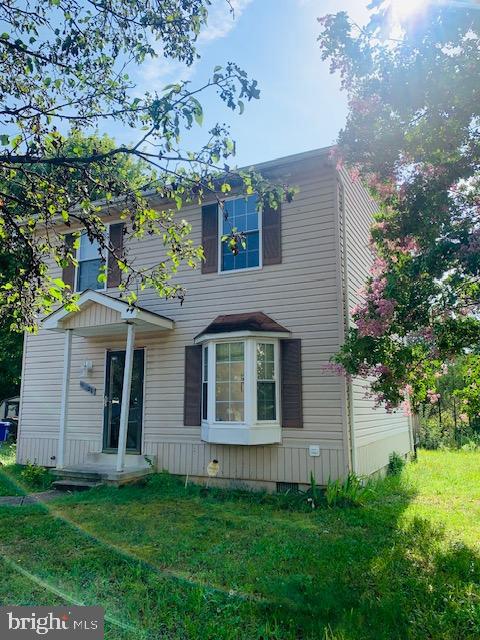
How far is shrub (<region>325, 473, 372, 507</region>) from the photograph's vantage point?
22.9ft

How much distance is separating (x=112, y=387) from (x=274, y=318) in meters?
3.78

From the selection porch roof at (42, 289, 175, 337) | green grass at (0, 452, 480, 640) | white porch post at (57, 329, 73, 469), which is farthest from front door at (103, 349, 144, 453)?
green grass at (0, 452, 480, 640)

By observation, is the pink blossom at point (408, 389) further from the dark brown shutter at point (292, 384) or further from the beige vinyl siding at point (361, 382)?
the dark brown shutter at point (292, 384)

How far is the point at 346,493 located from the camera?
7035 mm

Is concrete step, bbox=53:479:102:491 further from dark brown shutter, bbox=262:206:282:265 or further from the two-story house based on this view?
dark brown shutter, bbox=262:206:282:265

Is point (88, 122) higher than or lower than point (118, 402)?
higher

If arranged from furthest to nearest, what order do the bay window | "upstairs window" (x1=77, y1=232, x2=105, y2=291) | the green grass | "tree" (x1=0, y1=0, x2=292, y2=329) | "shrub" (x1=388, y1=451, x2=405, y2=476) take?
"upstairs window" (x1=77, y1=232, x2=105, y2=291)
"shrub" (x1=388, y1=451, x2=405, y2=476)
the bay window
"tree" (x1=0, y1=0, x2=292, y2=329)
the green grass

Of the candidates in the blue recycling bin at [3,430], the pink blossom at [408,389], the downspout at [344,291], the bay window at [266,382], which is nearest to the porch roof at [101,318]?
the bay window at [266,382]

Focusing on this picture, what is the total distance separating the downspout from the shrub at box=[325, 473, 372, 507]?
0.29 m

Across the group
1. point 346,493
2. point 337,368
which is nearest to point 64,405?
point 337,368

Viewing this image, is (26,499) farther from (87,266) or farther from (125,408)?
(87,266)

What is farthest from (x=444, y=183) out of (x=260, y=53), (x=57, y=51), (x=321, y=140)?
(x=57, y=51)

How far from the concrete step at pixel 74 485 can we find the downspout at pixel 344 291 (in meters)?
4.26

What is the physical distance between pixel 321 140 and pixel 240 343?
3622 millimetres
